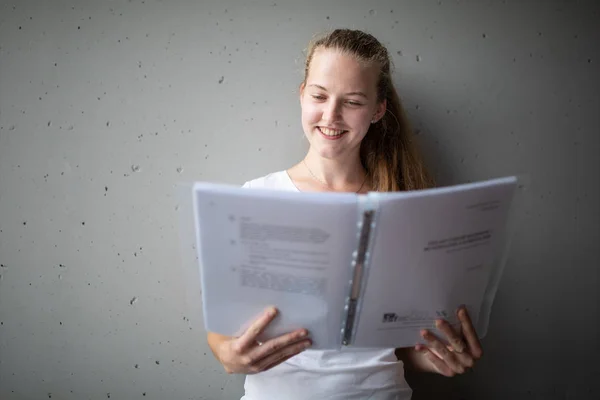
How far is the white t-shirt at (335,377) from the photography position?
0.90 m

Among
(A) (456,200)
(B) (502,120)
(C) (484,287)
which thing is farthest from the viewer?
(B) (502,120)

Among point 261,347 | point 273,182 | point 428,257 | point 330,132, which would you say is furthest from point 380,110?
point 261,347

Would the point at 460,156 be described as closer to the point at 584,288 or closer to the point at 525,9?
the point at 525,9

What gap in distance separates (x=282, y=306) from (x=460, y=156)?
75 centimetres

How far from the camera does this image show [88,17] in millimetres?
1068

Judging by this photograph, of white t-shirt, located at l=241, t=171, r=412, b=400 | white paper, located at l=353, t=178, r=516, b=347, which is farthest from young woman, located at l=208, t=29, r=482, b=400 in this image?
white paper, located at l=353, t=178, r=516, b=347

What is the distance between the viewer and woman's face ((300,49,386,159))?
0.91 m

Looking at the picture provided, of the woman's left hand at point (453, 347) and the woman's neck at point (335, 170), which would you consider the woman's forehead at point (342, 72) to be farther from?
the woman's left hand at point (453, 347)

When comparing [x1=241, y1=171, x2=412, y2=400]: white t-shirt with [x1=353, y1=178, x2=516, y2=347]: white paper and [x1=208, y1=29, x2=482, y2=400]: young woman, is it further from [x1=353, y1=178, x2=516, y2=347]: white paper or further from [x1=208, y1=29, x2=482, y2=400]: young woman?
[x1=353, y1=178, x2=516, y2=347]: white paper

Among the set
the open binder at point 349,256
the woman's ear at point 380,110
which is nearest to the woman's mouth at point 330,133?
the woman's ear at point 380,110

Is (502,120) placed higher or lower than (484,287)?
higher

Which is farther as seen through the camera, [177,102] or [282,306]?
[177,102]

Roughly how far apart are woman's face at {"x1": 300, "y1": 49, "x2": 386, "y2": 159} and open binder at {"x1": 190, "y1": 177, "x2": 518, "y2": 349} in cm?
37

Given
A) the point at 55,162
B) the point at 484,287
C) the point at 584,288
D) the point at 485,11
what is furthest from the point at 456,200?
the point at 55,162
